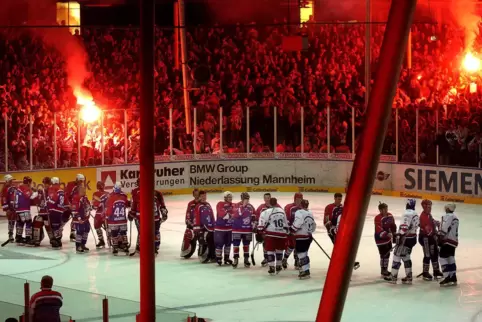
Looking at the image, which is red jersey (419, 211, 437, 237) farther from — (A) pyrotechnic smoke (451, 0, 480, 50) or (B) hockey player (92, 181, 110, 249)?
(A) pyrotechnic smoke (451, 0, 480, 50)

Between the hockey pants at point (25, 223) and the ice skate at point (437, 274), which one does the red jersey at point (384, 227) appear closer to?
the ice skate at point (437, 274)

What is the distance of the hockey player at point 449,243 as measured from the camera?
50.9ft

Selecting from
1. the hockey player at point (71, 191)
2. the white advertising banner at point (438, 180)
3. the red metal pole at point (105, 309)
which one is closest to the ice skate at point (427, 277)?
the hockey player at point (71, 191)

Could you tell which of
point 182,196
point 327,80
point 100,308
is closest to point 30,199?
point 182,196

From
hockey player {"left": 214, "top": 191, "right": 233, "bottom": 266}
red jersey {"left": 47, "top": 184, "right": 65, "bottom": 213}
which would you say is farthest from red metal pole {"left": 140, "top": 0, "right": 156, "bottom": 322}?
red jersey {"left": 47, "top": 184, "right": 65, "bottom": 213}

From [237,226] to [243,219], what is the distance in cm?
16

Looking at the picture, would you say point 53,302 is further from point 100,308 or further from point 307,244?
point 307,244

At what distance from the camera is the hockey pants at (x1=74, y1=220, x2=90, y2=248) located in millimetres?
18734

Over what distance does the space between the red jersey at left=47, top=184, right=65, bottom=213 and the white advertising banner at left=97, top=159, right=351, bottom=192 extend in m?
7.88

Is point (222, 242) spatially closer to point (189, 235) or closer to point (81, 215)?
point (189, 235)

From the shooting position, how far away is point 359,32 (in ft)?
99.3

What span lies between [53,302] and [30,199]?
32.0 feet

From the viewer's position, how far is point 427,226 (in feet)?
52.4

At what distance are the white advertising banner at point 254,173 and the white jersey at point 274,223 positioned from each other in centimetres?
1077
